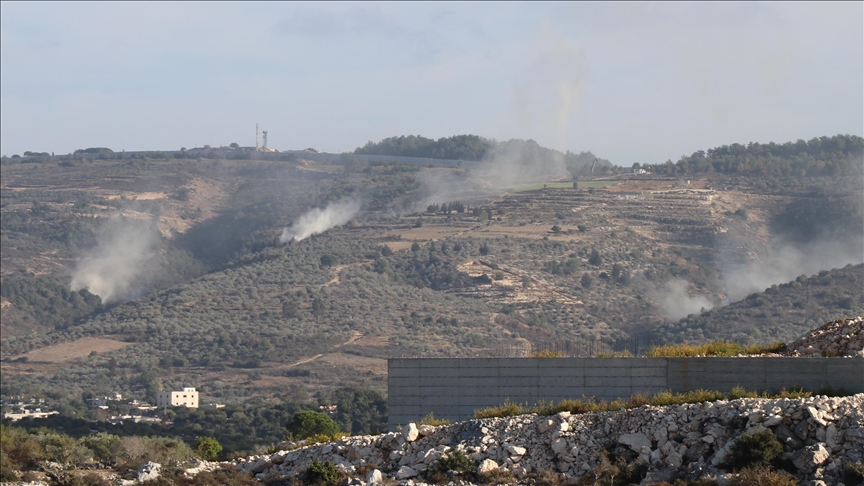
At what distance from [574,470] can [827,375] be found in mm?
6132

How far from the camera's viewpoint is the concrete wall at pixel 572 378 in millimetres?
29766

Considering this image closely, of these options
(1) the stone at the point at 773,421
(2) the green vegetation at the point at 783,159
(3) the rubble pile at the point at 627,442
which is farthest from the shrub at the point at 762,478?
(2) the green vegetation at the point at 783,159

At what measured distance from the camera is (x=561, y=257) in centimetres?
12431

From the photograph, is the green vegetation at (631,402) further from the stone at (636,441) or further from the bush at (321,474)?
the bush at (321,474)

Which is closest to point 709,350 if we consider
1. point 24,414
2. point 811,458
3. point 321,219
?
point 811,458

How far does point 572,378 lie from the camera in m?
32.4

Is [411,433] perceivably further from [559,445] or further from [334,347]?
[334,347]

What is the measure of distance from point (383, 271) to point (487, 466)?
10196 centimetres

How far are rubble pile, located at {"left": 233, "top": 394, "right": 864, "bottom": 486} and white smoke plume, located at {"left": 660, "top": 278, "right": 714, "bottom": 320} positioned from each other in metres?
84.2

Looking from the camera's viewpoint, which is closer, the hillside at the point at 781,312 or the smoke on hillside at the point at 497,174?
the hillside at the point at 781,312

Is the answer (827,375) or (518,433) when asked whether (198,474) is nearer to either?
(518,433)

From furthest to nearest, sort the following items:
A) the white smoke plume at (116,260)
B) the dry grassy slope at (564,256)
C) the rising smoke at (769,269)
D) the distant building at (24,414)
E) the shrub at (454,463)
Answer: the white smoke plume at (116,260) → the rising smoke at (769,269) → the dry grassy slope at (564,256) → the distant building at (24,414) → the shrub at (454,463)

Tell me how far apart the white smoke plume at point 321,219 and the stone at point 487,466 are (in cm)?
12445

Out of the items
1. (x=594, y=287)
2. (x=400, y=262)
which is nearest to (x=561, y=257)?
(x=594, y=287)
